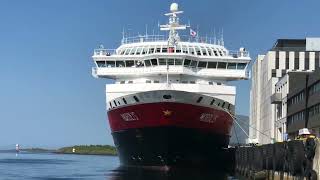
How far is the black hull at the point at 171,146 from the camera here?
49031mm

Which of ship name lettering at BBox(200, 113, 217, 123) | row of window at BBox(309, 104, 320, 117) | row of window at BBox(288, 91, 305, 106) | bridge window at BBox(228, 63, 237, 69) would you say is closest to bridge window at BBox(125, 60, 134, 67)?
bridge window at BBox(228, 63, 237, 69)

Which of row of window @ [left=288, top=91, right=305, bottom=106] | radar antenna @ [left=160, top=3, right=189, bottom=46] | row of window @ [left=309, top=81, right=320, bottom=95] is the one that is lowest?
row of window @ [left=288, top=91, right=305, bottom=106]

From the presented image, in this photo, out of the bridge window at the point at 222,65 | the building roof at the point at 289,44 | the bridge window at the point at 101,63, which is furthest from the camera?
the building roof at the point at 289,44

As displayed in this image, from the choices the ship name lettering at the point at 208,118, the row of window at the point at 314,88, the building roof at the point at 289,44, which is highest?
the building roof at the point at 289,44

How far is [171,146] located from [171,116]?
2.69 meters

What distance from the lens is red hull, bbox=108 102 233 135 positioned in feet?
159

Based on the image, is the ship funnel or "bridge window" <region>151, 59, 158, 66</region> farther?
the ship funnel

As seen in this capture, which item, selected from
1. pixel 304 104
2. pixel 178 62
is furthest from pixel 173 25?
pixel 304 104

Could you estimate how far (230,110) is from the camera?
54.9m

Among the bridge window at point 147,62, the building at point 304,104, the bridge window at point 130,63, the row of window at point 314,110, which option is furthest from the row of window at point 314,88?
the bridge window at point 130,63

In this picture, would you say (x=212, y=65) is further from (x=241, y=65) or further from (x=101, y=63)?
(x=101, y=63)

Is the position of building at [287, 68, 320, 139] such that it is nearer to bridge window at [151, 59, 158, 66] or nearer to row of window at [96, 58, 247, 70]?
row of window at [96, 58, 247, 70]

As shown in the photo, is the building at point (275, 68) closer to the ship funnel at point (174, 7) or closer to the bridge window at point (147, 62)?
the ship funnel at point (174, 7)

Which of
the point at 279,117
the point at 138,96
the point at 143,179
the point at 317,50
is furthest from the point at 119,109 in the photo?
the point at 317,50
